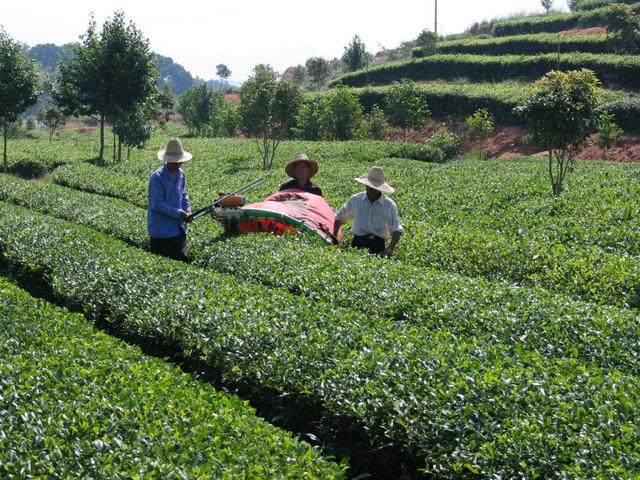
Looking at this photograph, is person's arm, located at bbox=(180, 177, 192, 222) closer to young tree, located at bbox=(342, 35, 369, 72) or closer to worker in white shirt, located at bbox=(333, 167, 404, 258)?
worker in white shirt, located at bbox=(333, 167, 404, 258)

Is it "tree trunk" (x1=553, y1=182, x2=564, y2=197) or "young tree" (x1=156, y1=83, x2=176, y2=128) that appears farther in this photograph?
"young tree" (x1=156, y1=83, x2=176, y2=128)

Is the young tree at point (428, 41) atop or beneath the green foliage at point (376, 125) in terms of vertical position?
atop

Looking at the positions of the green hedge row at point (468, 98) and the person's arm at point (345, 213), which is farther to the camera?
the green hedge row at point (468, 98)

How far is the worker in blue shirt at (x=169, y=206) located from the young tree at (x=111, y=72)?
67.1 feet

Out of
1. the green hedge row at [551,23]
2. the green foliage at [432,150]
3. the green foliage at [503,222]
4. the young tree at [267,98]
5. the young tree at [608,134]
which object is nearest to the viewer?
the green foliage at [503,222]

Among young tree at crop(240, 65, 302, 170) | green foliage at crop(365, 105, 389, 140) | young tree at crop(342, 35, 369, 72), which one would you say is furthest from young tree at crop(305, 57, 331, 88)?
young tree at crop(240, 65, 302, 170)

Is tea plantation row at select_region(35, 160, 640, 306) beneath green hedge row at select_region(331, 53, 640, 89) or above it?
beneath

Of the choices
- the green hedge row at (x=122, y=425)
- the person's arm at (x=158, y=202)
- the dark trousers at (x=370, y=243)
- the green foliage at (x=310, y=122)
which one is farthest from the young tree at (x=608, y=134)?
the green hedge row at (x=122, y=425)

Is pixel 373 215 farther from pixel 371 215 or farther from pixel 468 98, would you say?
pixel 468 98

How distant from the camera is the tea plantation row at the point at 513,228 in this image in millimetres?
8789

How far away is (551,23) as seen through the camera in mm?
69812

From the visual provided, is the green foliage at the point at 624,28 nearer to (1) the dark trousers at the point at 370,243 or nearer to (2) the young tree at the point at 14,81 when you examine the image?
(2) the young tree at the point at 14,81

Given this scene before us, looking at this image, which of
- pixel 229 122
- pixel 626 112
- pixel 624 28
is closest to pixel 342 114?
pixel 229 122

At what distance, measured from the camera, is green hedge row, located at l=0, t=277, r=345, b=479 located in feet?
12.3
